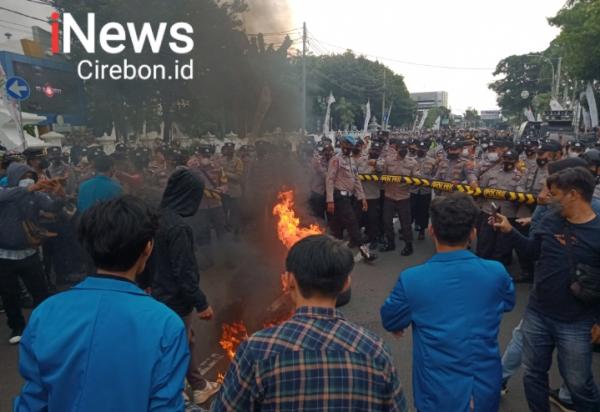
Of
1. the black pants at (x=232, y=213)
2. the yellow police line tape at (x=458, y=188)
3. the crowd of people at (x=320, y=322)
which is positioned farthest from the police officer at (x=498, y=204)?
the black pants at (x=232, y=213)

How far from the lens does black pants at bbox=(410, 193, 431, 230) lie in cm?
911

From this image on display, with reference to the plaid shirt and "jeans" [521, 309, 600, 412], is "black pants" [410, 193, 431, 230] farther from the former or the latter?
the plaid shirt

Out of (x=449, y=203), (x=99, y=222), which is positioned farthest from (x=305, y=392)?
(x=449, y=203)

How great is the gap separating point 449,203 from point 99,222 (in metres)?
1.65

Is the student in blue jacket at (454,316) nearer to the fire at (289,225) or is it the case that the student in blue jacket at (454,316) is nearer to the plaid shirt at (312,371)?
the plaid shirt at (312,371)

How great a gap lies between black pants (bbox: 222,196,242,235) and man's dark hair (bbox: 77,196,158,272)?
774 cm

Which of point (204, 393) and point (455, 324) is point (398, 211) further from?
point (455, 324)

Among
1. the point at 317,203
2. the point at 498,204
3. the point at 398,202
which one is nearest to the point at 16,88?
the point at 317,203

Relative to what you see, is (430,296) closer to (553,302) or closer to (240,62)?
(553,302)

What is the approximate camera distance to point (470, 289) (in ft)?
7.18

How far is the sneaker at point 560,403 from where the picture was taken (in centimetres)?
348

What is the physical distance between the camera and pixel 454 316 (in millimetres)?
→ 2170

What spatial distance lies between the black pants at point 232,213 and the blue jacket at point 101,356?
26.1ft

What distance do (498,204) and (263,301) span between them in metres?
3.88
